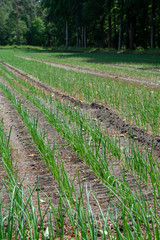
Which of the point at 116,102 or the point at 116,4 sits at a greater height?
the point at 116,4

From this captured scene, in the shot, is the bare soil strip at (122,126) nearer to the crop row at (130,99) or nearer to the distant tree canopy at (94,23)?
the crop row at (130,99)

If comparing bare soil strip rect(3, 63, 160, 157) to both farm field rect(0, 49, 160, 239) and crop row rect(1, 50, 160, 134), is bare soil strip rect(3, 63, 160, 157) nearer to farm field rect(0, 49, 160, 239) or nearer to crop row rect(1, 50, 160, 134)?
farm field rect(0, 49, 160, 239)

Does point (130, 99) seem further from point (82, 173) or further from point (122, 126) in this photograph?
point (82, 173)

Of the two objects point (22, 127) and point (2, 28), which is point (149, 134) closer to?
point (22, 127)

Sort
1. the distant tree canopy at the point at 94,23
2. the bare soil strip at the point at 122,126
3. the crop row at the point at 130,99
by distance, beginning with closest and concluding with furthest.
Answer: the bare soil strip at the point at 122,126
the crop row at the point at 130,99
the distant tree canopy at the point at 94,23

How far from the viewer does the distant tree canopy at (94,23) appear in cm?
3356

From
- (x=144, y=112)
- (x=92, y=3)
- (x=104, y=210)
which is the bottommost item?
(x=104, y=210)

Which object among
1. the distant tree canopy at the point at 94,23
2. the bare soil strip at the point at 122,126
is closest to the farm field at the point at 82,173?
the bare soil strip at the point at 122,126

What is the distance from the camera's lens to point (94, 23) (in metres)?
44.4

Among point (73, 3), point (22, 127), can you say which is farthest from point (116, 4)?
point (22, 127)

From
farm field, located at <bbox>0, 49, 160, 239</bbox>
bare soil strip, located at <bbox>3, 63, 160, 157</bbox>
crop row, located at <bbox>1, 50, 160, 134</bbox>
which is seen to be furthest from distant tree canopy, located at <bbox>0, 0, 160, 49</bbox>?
farm field, located at <bbox>0, 49, 160, 239</bbox>

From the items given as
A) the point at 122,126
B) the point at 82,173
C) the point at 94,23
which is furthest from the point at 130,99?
the point at 94,23

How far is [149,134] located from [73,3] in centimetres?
4291

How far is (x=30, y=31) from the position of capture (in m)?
77.6
